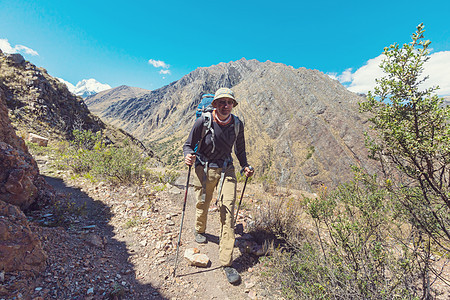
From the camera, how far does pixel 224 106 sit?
3.35 metres

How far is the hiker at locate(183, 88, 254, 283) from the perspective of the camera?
3242 millimetres

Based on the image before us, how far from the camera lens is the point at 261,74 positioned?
146250 mm

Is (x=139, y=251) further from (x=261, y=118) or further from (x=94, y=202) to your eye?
(x=261, y=118)

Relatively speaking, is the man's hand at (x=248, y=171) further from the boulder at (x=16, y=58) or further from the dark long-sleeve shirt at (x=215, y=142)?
the boulder at (x=16, y=58)

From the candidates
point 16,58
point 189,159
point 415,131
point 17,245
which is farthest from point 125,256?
point 16,58

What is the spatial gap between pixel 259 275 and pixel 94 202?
421 centimetres

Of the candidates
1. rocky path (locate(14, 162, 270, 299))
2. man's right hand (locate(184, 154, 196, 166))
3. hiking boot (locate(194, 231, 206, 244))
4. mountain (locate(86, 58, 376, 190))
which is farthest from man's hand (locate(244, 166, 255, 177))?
mountain (locate(86, 58, 376, 190))

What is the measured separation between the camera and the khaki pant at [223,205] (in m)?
3.18

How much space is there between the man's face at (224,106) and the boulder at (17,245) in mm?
3074

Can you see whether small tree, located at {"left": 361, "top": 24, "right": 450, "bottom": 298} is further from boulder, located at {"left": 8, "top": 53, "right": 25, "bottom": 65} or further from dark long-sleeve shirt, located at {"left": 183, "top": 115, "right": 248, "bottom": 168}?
boulder, located at {"left": 8, "top": 53, "right": 25, "bottom": 65}

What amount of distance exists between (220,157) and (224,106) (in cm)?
95

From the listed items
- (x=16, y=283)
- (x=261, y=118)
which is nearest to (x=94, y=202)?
(x=16, y=283)

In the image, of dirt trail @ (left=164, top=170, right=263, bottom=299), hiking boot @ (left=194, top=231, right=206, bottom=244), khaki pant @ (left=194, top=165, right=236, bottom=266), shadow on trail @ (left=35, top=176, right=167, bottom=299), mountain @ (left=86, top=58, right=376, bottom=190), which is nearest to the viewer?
shadow on trail @ (left=35, top=176, right=167, bottom=299)

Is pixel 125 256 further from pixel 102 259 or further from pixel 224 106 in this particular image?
pixel 224 106
